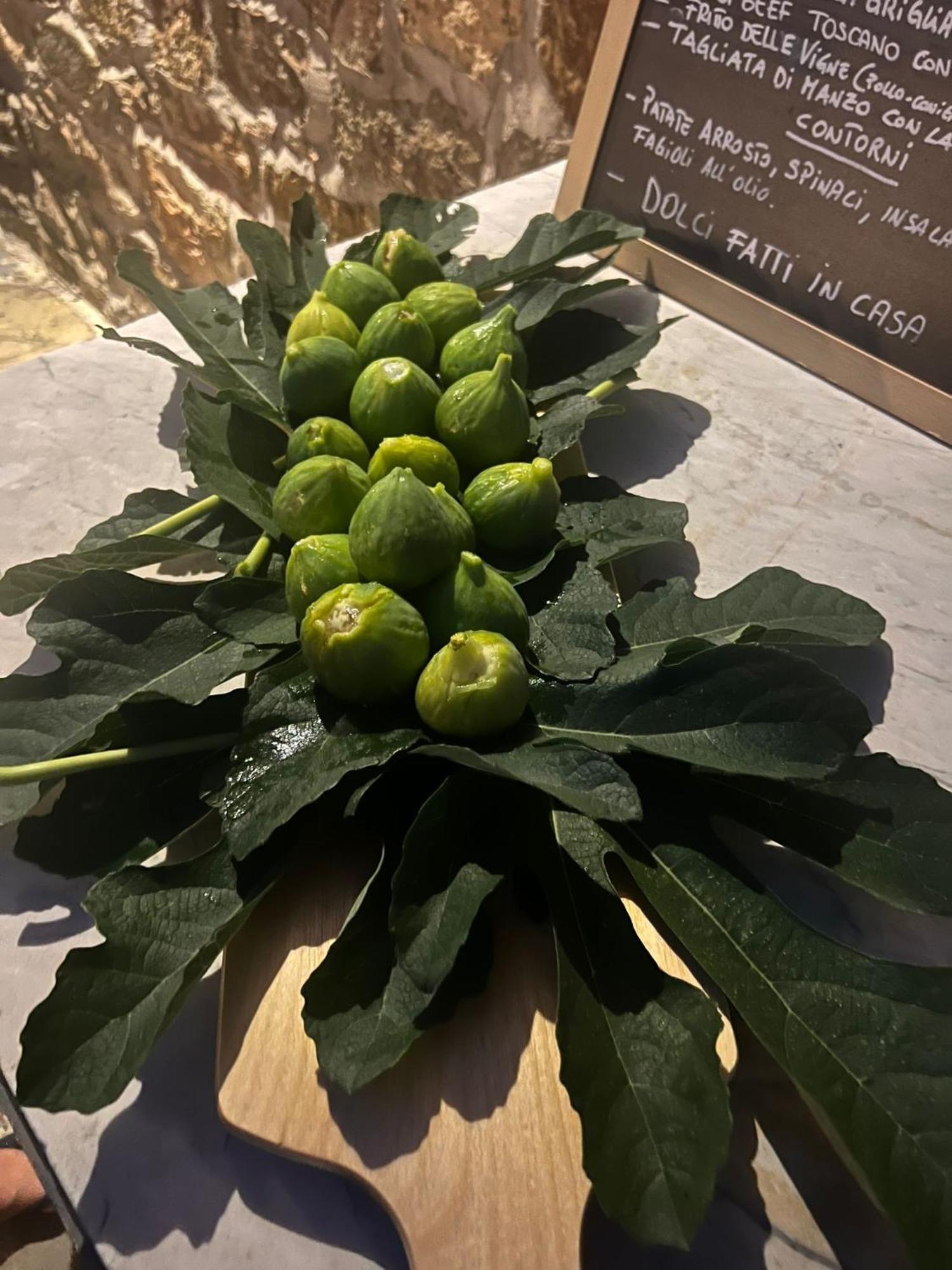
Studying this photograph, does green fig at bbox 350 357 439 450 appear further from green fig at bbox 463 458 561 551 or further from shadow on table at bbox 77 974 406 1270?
shadow on table at bbox 77 974 406 1270

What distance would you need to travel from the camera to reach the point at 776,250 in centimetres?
93

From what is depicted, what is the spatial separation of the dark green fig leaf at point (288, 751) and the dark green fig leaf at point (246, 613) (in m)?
0.03

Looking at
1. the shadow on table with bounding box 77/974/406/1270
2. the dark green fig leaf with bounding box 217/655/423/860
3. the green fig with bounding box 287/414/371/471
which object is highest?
the green fig with bounding box 287/414/371/471

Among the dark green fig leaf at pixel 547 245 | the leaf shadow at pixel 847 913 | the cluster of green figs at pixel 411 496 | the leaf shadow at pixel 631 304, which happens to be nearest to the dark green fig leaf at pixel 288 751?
the cluster of green figs at pixel 411 496

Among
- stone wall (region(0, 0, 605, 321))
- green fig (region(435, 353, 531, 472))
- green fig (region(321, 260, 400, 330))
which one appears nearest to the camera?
green fig (region(435, 353, 531, 472))

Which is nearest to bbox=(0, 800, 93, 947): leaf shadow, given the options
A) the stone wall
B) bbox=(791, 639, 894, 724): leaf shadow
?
bbox=(791, 639, 894, 724): leaf shadow

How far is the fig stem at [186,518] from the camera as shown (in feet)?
2.21

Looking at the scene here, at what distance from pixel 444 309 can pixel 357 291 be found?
0.07 meters

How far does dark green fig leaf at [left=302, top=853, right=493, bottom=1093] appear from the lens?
0.43 m

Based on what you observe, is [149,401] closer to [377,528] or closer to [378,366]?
[378,366]

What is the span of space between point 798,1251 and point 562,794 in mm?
283

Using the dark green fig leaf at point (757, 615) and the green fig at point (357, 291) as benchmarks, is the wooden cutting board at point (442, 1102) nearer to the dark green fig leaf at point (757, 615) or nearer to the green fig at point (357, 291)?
the dark green fig leaf at point (757, 615)

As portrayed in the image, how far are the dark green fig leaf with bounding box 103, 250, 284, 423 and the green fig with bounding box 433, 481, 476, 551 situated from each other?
20cm

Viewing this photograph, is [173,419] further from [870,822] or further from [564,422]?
[870,822]
